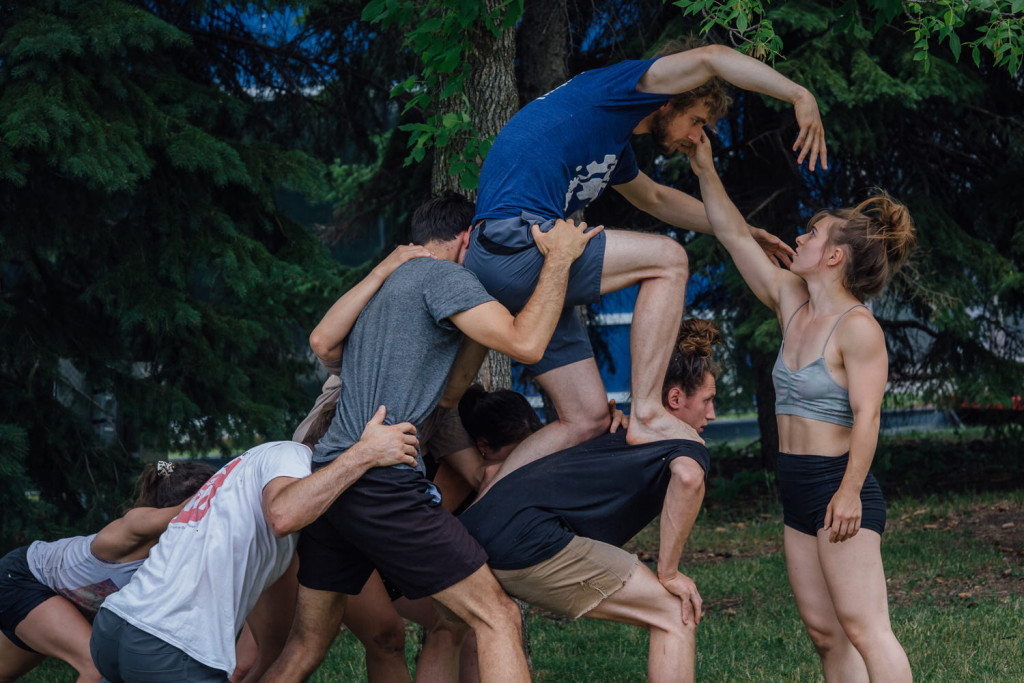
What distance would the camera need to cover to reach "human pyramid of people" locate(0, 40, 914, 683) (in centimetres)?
335

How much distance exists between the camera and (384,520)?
333 cm

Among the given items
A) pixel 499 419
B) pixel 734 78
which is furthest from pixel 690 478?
pixel 734 78

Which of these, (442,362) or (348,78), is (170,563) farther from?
Answer: (348,78)

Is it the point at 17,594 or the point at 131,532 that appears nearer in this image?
the point at 131,532

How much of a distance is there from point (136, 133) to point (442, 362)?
12.3 ft

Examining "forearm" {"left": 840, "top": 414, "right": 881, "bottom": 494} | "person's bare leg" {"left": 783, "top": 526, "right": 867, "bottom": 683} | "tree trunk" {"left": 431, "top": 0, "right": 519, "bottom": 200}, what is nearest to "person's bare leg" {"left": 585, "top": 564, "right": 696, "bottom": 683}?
"person's bare leg" {"left": 783, "top": 526, "right": 867, "bottom": 683}

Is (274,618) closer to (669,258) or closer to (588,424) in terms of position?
(588,424)

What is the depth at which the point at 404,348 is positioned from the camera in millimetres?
3395

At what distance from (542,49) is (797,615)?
15.1 ft

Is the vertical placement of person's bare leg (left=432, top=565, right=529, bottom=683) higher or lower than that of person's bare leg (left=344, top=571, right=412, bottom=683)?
higher

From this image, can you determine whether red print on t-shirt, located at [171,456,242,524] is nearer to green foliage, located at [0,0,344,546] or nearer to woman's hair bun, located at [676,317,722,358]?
woman's hair bun, located at [676,317,722,358]

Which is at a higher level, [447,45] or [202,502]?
[447,45]

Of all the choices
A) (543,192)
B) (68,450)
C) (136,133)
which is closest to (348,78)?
(136,133)

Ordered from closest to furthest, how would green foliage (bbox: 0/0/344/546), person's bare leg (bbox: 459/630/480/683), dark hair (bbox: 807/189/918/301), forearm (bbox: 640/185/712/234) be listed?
dark hair (bbox: 807/189/918/301)
forearm (bbox: 640/185/712/234)
person's bare leg (bbox: 459/630/480/683)
green foliage (bbox: 0/0/344/546)
